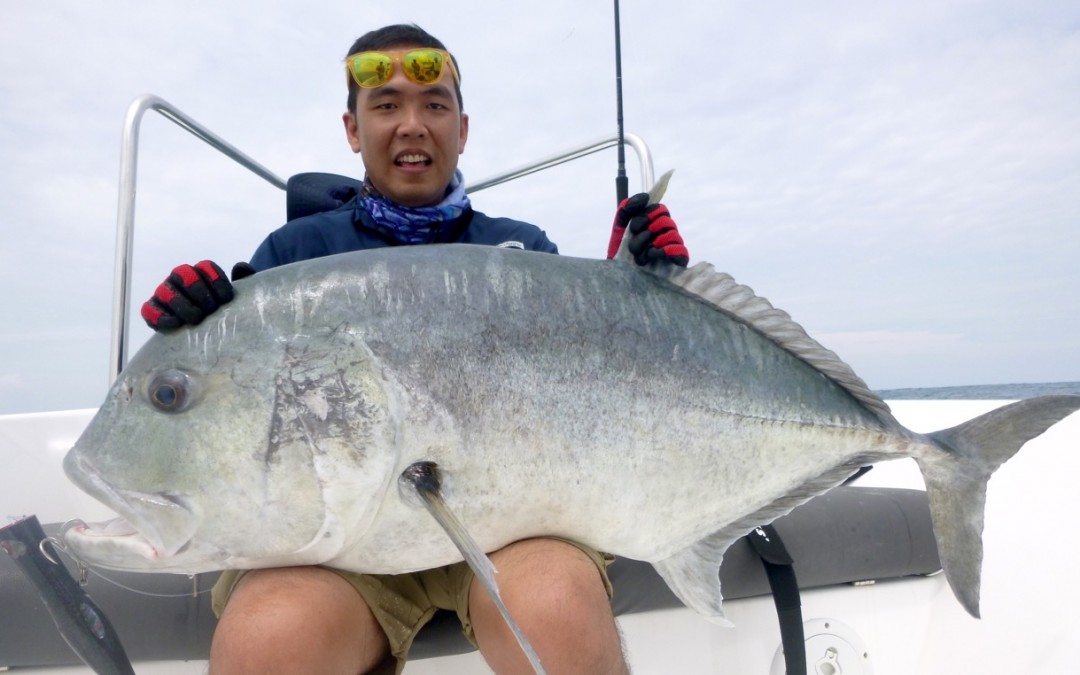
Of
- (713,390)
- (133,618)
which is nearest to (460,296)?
(713,390)

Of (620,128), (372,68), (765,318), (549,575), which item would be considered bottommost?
(549,575)

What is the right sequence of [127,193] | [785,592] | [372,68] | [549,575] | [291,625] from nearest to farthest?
[291,625], [549,575], [785,592], [372,68], [127,193]

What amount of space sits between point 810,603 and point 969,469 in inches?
38.3

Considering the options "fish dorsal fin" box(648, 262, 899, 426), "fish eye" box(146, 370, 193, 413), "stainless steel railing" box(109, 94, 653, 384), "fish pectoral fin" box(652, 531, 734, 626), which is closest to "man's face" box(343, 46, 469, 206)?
"stainless steel railing" box(109, 94, 653, 384)

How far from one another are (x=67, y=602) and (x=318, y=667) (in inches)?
29.0

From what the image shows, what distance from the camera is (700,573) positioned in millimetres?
1792

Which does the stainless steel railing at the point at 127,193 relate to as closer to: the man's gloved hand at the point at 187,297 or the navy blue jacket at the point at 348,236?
the navy blue jacket at the point at 348,236

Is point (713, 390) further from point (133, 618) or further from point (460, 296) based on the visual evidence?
point (133, 618)

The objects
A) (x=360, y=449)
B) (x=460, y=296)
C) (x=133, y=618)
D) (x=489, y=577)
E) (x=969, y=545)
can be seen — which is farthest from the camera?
(x=133, y=618)

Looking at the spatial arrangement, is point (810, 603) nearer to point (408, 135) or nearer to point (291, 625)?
point (291, 625)

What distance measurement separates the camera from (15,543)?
5.34 ft

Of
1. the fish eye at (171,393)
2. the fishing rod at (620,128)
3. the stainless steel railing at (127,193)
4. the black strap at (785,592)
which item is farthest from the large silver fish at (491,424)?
the fishing rod at (620,128)

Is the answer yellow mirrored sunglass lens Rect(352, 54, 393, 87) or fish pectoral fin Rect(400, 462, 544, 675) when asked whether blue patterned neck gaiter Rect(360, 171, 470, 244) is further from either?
fish pectoral fin Rect(400, 462, 544, 675)

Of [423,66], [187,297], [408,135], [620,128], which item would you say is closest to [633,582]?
[187,297]
